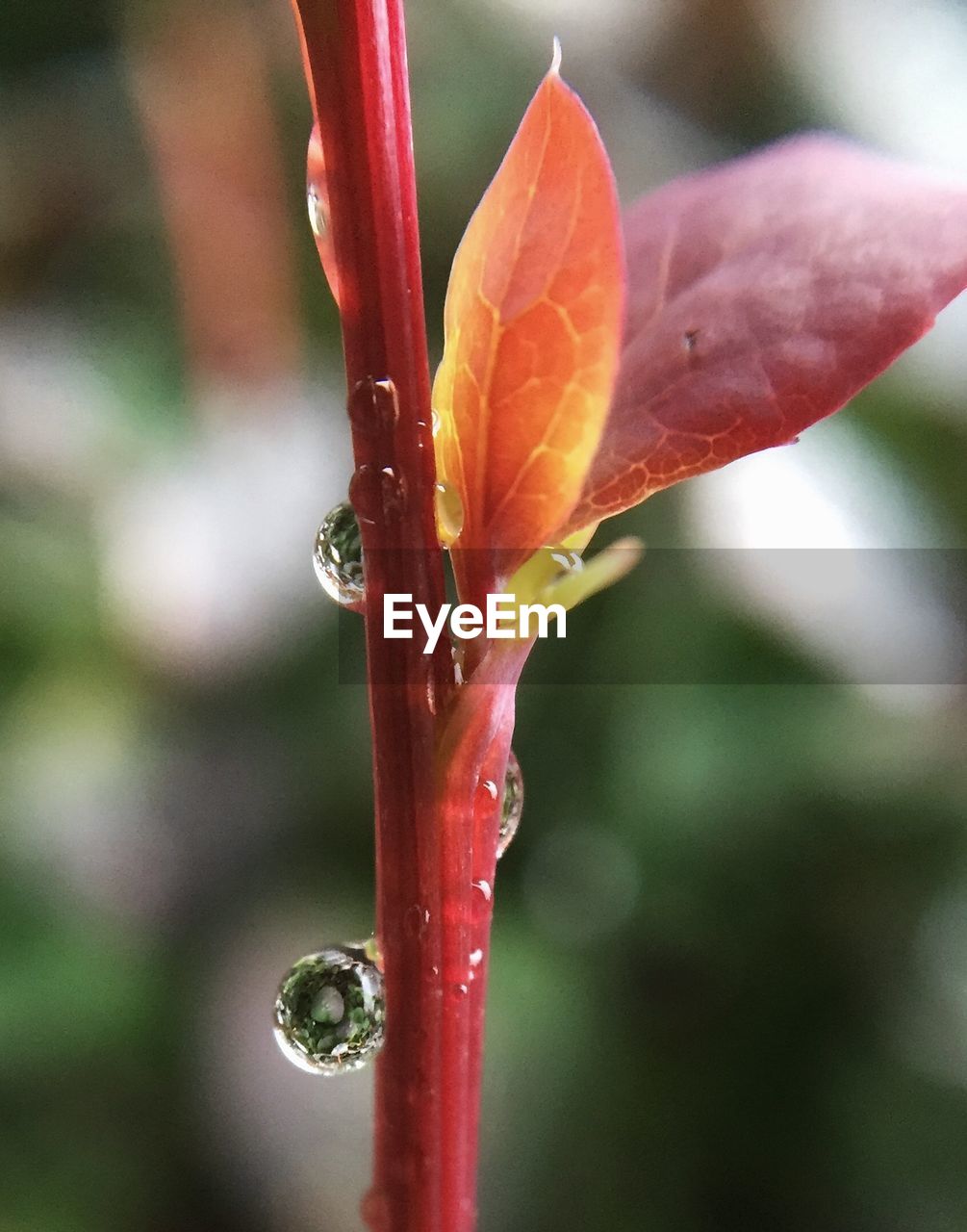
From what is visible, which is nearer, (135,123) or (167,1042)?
(167,1042)

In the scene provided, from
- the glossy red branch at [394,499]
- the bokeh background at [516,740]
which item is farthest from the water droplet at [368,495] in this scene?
the bokeh background at [516,740]

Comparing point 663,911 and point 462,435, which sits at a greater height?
point 462,435

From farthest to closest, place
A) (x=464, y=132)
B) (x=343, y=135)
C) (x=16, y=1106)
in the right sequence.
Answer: (x=464, y=132) < (x=16, y=1106) < (x=343, y=135)

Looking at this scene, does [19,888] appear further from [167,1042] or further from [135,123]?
[135,123]

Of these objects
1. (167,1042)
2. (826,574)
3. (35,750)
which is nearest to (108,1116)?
(167,1042)

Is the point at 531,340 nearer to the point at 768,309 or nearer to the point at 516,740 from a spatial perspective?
the point at 768,309

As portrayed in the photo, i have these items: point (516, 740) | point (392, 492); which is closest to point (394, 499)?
point (392, 492)

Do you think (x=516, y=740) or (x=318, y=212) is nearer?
(x=318, y=212)

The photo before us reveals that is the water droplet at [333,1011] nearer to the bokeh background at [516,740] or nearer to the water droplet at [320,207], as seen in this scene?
the water droplet at [320,207]
